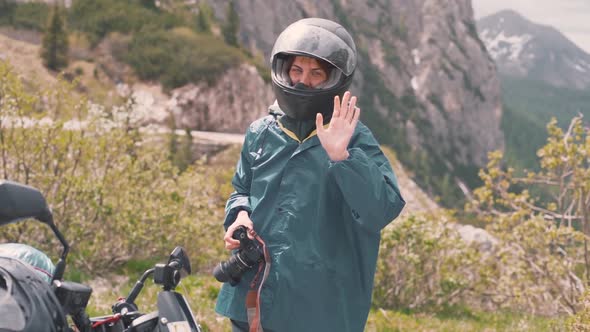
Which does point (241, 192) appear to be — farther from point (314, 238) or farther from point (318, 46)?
point (318, 46)

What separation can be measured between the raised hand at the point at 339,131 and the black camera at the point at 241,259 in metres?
0.55

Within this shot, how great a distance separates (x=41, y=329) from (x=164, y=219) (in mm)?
9238

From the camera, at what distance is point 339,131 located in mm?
2750

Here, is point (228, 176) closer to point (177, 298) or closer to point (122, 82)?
point (177, 298)

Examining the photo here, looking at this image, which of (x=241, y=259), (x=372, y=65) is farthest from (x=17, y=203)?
(x=372, y=65)

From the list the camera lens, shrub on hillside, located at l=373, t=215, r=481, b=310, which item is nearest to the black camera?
the camera lens

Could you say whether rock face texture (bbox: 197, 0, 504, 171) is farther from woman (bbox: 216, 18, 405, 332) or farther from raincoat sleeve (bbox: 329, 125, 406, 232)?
raincoat sleeve (bbox: 329, 125, 406, 232)

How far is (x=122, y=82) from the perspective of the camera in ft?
207

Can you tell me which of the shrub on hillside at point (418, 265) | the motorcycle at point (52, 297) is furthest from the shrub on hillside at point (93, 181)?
the motorcycle at point (52, 297)

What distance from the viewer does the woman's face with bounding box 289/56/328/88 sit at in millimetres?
3107

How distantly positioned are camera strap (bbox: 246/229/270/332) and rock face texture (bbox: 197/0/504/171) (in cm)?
14236

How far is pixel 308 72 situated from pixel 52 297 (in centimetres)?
176

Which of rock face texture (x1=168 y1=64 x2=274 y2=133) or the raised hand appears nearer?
the raised hand

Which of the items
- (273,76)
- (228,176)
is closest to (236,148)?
(228,176)
